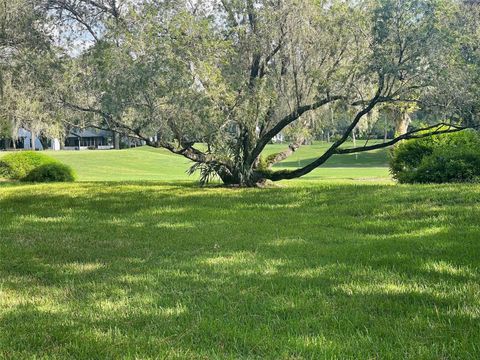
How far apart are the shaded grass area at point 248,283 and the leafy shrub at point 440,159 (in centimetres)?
313

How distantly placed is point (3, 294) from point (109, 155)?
106ft

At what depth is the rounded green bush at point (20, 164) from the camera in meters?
19.4

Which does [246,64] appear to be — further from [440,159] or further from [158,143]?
[440,159]

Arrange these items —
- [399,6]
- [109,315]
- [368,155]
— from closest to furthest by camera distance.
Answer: [109,315] → [399,6] → [368,155]

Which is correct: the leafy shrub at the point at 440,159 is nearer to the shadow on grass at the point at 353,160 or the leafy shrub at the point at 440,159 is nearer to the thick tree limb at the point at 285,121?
the thick tree limb at the point at 285,121

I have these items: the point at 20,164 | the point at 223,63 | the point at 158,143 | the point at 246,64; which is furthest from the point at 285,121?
the point at 20,164

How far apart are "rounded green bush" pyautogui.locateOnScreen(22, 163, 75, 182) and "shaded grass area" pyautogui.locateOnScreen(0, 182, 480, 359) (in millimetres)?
9749

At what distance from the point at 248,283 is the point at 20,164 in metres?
17.1

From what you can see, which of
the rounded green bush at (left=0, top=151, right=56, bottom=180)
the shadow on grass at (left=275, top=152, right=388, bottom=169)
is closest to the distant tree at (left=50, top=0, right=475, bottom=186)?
the rounded green bush at (left=0, top=151, right=56, bottom=180)

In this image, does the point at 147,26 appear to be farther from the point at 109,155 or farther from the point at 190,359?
the point at 109,155

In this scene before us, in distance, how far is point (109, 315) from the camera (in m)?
3.94

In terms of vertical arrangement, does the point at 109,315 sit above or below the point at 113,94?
below

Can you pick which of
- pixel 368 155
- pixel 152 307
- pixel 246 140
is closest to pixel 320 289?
pixel 152 307

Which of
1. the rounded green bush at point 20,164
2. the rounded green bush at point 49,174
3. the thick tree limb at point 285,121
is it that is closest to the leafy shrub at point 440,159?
the thick tree limb at point 285,121
